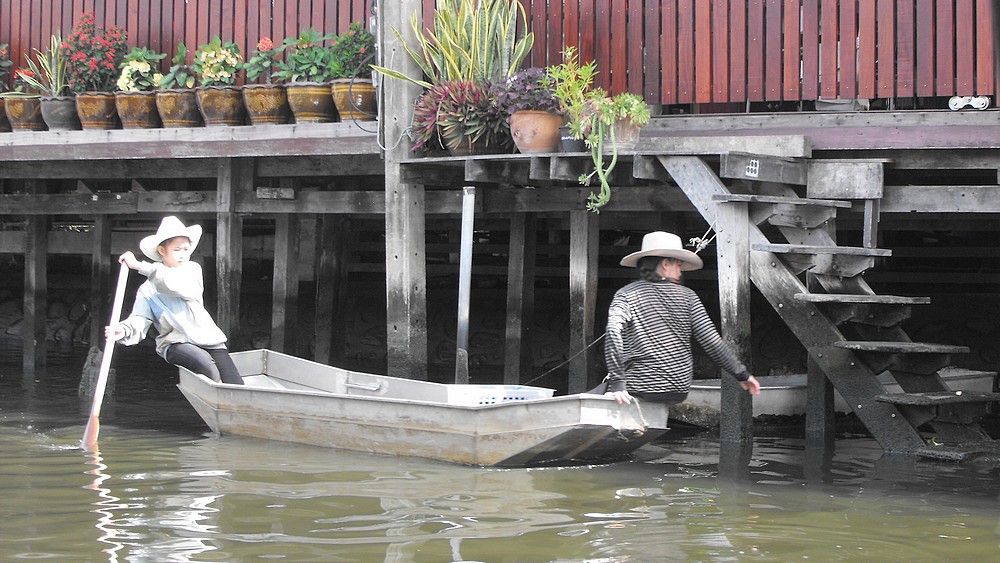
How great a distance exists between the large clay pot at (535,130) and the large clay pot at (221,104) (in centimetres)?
307

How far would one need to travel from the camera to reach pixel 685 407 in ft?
34.9

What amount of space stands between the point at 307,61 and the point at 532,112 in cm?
255

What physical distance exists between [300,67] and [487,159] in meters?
2.20

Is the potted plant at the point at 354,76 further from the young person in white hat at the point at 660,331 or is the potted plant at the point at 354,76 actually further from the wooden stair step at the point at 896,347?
the wooden stair step at the point at 896,347

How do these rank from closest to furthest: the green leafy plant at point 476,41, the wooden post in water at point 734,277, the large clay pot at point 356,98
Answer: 1. the wooden post in water at point 734,277
2. the green leafy plant at point 476,41
3. the large clay pot at point 356,98

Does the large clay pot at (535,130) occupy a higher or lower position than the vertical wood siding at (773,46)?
lower

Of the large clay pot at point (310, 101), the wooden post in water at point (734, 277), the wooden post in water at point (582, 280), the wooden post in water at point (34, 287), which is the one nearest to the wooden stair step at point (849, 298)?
the wooden post in water at point (734, 277)

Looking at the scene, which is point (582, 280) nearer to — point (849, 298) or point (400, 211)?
point (400, 211)

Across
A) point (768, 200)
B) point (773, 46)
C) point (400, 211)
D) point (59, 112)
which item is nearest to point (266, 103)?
point (400, 211)

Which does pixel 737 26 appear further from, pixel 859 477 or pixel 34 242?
pixel 34 242

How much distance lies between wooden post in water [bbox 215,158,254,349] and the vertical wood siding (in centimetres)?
253

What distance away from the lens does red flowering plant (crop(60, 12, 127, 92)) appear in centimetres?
1193

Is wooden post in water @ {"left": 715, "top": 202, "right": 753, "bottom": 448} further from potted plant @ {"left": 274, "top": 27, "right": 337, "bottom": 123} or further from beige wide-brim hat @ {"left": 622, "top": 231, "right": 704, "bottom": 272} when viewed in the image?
potted plant @ {"left": 274, "top": 27, "right": 337, "bottom": 123}

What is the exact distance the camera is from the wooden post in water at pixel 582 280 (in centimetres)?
1103
